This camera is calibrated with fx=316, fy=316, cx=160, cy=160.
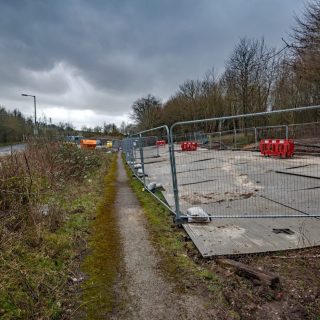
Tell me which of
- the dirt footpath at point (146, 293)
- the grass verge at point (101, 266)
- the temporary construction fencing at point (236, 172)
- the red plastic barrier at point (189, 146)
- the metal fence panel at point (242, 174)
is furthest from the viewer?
the red plastic barrier at point (189, 146)

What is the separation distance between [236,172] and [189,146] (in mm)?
1771

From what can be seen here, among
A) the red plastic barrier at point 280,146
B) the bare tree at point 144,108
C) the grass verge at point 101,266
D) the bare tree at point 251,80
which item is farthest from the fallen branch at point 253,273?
the bare tree at point 144,108

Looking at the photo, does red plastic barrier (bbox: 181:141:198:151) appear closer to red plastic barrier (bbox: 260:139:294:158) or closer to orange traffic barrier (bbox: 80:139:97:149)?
red plastic barrier (bbox: 260:139:294:158)

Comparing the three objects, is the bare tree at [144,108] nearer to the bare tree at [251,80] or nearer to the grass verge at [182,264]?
the bare tree at [251,80]

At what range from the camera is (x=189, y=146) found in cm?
715

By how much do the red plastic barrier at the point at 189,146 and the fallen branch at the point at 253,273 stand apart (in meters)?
3.41

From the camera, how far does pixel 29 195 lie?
16.7 feet

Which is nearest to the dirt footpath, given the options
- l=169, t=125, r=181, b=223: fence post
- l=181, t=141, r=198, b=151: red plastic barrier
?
l=169, t=125, r=181, b=223: fence post

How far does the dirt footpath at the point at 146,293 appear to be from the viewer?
2811 mm

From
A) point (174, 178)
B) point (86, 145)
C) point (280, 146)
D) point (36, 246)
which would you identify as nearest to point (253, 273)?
point (174, 178)

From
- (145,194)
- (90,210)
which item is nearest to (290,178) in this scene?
(145,194)

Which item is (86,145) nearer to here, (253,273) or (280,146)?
(280,146)

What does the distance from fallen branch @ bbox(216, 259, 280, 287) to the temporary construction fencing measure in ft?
5.43

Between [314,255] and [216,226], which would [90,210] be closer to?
[216,226]
